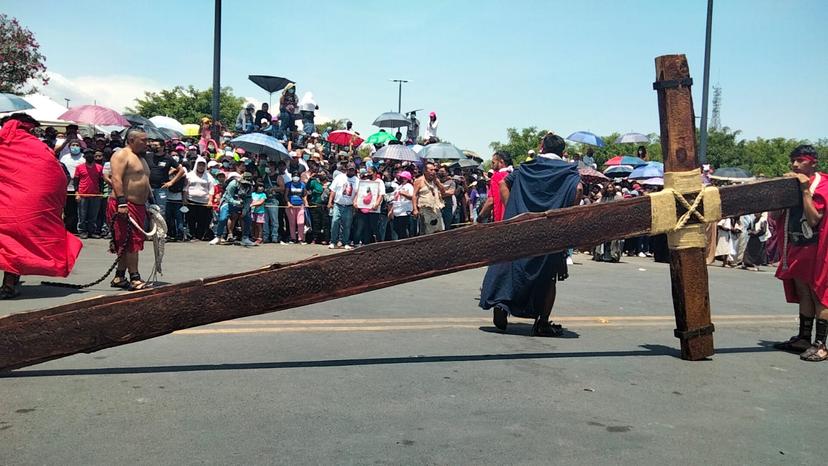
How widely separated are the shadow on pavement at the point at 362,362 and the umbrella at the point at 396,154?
13.4m

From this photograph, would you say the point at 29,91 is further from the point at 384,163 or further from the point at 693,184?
the point at 693,184

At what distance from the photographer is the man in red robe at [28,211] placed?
24.4ft

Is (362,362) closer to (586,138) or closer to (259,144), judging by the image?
(259,144)

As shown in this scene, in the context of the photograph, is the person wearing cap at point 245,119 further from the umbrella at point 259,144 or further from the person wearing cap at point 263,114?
the umbrella at point 259,144

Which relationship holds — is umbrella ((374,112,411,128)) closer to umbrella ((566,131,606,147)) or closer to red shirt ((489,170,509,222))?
umbrella ((566,131,606,147))

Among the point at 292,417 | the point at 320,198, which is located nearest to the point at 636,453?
the point at 292,417

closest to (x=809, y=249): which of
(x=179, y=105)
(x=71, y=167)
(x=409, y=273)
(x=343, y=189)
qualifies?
(x=409, y=273)

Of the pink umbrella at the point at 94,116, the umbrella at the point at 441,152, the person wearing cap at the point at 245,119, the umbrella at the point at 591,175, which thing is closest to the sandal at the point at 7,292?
the pink umbrella at the point at 94,116

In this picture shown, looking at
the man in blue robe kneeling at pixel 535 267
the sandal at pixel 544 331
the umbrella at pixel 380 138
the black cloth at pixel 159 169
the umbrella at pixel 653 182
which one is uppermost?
the umbrella at pixel 380 138

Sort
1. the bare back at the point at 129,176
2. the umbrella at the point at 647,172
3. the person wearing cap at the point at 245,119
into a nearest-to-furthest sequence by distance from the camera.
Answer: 1. the bare back at the point at 129,176
2. the umbrella at the point at 647,172
3. the person wearing cap at the point at 245,119

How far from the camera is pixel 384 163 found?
1920cm

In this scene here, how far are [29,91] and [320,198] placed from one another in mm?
22400

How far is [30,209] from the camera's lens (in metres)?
7.55

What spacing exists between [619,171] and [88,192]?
692 inches
